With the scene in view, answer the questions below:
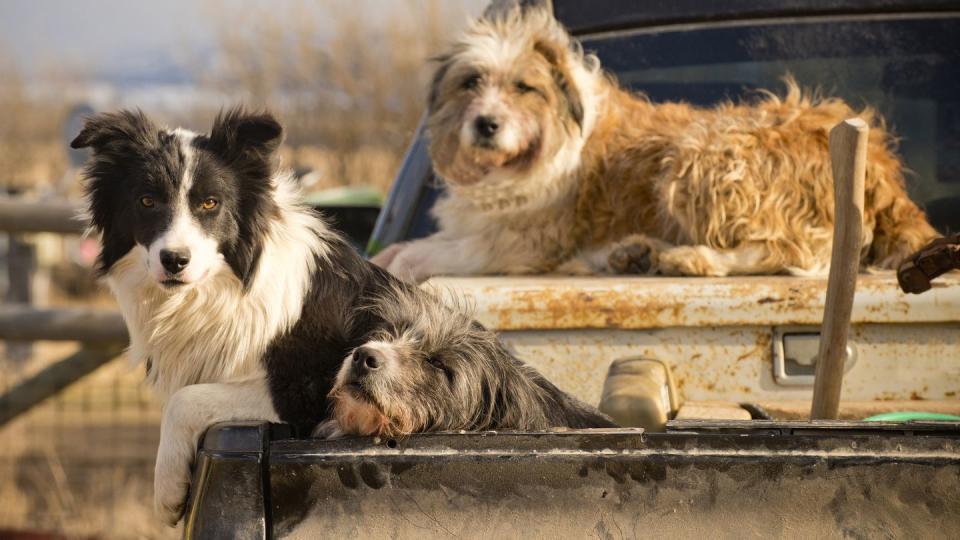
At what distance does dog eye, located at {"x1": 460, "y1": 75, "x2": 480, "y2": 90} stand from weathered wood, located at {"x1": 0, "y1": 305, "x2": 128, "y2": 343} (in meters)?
2.88

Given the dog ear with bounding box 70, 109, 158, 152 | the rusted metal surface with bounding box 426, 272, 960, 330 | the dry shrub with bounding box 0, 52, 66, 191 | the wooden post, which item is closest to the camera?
the wooden post

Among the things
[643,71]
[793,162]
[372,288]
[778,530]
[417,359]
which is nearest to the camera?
[778,530]

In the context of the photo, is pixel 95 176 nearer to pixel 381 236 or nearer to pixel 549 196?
pixel 381 236

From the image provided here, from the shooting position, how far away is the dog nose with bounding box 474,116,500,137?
215 inches

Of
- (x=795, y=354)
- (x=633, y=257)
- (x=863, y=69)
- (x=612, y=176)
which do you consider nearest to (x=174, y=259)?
(x=795, y=354)

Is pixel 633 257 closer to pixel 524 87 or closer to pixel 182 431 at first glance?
pixel 524 87

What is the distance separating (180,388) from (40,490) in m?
4.22

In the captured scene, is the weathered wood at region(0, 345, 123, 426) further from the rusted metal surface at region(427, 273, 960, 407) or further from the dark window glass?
the rusted metal surface at region(427, 273, 960, 407)

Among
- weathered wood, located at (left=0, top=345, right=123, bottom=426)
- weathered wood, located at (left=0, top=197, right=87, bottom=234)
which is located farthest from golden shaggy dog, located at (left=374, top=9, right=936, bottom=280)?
weathered wood, located at (left=0, top=197, right=87, bottom=234)

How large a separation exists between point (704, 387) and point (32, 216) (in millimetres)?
5454

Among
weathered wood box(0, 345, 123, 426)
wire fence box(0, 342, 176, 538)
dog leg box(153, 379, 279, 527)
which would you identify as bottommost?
wire fence box(0, 342, 176, 538)

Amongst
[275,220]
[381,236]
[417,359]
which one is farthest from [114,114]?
[381,236]

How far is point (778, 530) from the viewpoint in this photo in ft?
7.36

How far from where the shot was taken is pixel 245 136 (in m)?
3.21
